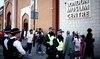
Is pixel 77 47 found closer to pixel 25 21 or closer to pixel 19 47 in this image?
pixel 19 47

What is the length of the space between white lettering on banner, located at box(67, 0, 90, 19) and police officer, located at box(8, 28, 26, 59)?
11.6 meters

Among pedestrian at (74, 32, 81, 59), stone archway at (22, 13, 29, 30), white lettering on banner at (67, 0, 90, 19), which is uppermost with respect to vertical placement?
white lettering on banner at (67, 0, 90, 19)

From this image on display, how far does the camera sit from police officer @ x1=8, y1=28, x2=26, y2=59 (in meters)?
8.89

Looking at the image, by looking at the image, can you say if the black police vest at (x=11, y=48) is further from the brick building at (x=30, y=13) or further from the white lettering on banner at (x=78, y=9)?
the brick building at (x=30, y=13)

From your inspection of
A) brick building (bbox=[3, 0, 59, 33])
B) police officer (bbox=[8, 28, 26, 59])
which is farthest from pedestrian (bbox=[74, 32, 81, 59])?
brick building (bbox=[3, 0, 59, 33])

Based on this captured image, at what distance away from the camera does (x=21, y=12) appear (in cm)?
4250

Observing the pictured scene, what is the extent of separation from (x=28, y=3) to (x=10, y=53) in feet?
97.0

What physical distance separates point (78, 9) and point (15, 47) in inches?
517

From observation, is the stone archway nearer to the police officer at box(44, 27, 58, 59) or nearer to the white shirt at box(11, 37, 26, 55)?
the police officer at box(44, 27, 58, 59)

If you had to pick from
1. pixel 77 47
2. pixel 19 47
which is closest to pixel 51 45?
pixel 19 47

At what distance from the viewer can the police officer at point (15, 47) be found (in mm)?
8891

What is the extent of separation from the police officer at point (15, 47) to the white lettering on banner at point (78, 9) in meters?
11.6

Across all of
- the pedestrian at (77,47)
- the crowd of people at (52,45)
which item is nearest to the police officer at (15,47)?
the crowd of people at (52,45)

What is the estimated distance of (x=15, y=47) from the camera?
9000mm
